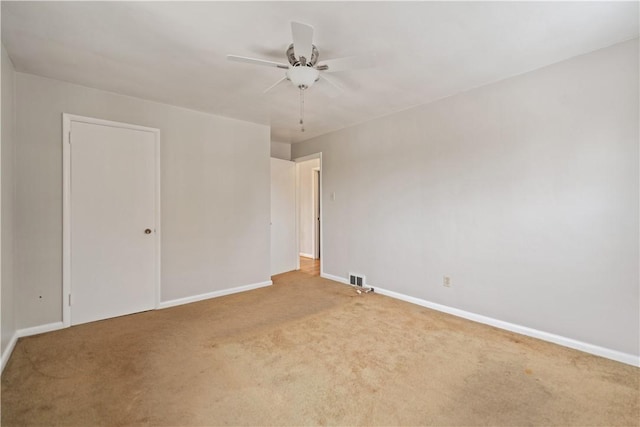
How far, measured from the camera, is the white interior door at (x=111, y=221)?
2.92 m

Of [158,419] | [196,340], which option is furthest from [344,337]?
[158,419]

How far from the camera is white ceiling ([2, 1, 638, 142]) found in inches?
72.2

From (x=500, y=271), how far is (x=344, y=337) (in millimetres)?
1676

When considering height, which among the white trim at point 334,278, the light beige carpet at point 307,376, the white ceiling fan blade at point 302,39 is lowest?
the light beige carpet at point 307,376

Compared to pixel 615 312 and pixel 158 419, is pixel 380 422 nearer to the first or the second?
pixel 158 419

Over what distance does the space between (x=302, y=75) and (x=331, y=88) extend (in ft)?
3.00

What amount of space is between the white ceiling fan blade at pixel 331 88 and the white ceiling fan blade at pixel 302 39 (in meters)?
0.71

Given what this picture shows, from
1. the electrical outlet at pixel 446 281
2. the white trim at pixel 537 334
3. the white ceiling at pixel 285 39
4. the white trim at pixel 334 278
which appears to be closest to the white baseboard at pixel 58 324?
the white trim at pixel 334 278

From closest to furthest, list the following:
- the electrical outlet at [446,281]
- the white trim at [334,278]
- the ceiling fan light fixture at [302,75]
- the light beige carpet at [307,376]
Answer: the light beige carpet at [307,376] < the ceiling fan light fixture at [302,75] < the electrical outlet at [446,281] < the white trim at [334,278]

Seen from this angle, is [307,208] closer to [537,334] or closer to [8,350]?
[537,334]

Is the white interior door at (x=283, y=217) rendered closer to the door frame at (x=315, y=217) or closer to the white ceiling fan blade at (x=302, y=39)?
the door frame at (x=315, y=217)

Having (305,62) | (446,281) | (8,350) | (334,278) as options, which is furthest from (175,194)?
(446,281)

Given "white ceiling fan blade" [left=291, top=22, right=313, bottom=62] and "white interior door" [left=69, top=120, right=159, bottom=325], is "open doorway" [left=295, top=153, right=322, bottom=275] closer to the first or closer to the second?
"white interior door" [left=69, top=120, right=159, bottom=325]

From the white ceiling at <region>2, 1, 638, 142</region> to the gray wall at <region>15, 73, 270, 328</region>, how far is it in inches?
9.9
